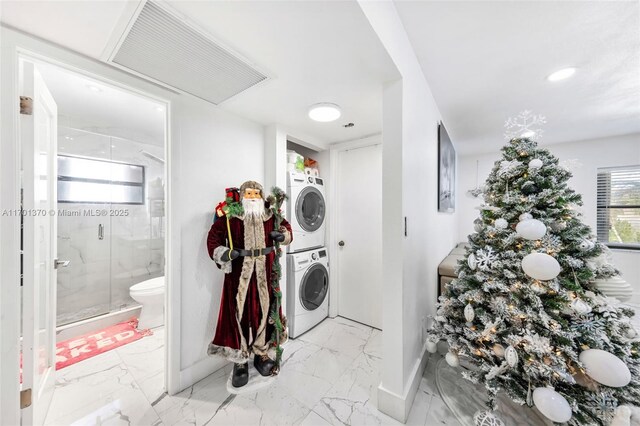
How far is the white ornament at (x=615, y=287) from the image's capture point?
1.14 meters

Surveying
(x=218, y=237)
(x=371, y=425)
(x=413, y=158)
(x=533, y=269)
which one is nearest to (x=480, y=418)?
(x=371, y=425)

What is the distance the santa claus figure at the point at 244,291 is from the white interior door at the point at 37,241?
83 cm

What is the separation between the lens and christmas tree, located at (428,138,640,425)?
1.05 meters

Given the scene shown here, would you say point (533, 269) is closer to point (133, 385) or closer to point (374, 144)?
point (374, 144)

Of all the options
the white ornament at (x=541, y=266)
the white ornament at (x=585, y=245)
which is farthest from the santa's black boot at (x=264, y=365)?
the white ornament at (x=585, y=245)

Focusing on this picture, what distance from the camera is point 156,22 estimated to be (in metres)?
0.99

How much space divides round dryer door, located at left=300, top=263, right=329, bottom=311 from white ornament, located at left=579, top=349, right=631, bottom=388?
1.92 meters

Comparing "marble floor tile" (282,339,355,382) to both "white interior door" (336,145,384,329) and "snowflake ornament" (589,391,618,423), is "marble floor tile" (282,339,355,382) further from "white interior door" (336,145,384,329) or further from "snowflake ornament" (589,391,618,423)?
"snowflake ornament" (589,391,618,423)

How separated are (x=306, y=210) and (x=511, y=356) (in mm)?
1901

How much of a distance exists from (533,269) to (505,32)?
4.50 feet

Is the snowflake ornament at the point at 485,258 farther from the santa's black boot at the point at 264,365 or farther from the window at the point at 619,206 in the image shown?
the window at the point at 619,206

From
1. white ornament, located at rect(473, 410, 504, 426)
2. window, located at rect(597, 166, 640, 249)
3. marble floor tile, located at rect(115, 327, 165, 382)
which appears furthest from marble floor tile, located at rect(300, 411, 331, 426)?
window, located at rect(597, 166, 640, 249)

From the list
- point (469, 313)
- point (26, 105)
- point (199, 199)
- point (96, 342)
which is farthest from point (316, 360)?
point (26, 105)

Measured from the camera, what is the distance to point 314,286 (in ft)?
8.21
